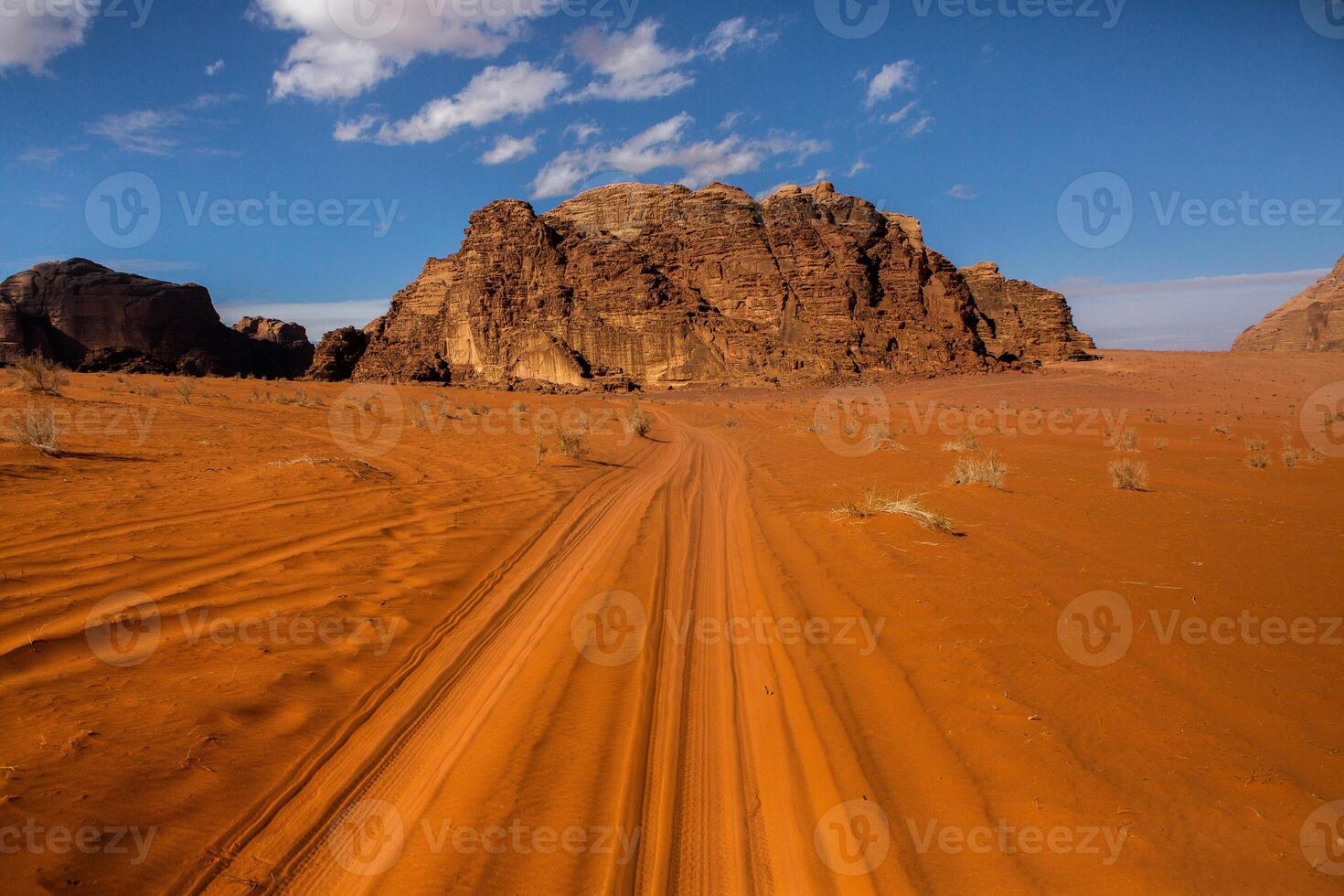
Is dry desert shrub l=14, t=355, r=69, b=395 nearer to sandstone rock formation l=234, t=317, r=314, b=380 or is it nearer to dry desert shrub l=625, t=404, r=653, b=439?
dry desert shrub l=625, t=404, r=653, b=439

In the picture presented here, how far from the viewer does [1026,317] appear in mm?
68750

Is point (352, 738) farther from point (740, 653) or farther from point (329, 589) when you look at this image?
point (740, 653)

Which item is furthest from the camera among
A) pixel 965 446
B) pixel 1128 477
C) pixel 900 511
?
pixel 965 446

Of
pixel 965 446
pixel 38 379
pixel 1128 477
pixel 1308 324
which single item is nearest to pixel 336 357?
pixel 38 379

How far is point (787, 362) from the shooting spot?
5209 centimetres

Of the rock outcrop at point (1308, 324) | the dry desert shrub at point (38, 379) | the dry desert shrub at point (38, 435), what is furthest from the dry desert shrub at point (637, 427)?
the rock outcrop at point (1308, 324)

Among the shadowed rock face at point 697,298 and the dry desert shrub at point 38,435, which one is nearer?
the dry desert shrub at point 38,435

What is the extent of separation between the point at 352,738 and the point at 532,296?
205ft

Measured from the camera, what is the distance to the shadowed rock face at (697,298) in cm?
5394

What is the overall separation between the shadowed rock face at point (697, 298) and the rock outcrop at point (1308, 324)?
4929 cm

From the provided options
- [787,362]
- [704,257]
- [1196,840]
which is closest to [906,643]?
[1196,840]

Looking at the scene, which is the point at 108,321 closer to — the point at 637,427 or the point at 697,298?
the point at 697,298

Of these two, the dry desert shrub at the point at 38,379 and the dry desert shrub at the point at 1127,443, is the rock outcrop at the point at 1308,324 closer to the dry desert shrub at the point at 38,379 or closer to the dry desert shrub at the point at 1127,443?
the dry desert shrub at the point at 1127,443

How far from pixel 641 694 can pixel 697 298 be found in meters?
57.8
